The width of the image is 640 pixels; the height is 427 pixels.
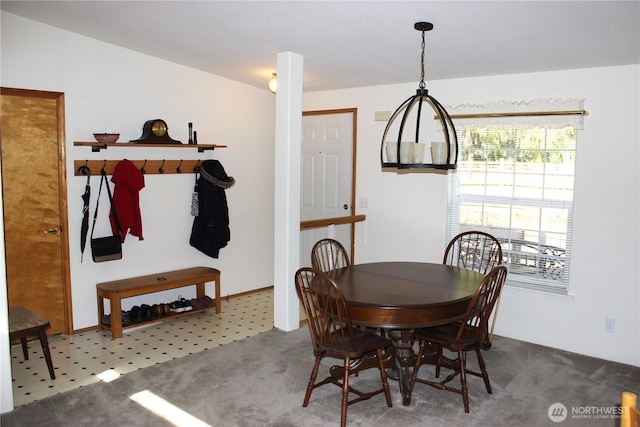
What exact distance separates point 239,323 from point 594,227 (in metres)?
2.95

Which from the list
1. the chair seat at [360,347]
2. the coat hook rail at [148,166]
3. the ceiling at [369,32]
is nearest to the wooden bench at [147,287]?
the coat hook rail at [148,166]

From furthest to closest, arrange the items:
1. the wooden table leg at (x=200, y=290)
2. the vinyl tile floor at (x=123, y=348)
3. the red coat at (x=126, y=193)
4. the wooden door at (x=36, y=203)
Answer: the wooden table leg at (x=200, y=290), the red coat at (x=126, y=193), the wooden door at (x=36, y=203), the vinyl tile floor at (x=123, y=348)

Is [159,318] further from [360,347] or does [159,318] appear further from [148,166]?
[360,347]

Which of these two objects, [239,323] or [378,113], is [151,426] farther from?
[378,113]

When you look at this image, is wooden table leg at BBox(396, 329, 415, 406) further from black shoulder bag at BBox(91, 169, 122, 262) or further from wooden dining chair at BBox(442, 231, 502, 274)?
black shoulder bag at BBox(91, 169, 122, 262)

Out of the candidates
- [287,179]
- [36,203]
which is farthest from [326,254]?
[36,203]

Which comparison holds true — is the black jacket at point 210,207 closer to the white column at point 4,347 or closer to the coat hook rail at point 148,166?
the coat hook rail at point 148,166

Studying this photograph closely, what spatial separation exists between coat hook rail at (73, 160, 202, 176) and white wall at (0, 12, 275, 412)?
0.05 metres

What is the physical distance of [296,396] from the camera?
10.8ft

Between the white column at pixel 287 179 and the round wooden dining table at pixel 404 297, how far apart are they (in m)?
0.74

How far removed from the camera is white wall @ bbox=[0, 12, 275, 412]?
4.14 metres

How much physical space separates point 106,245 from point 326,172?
2.29m

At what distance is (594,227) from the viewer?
3.96m

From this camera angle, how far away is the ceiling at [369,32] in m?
2.90
